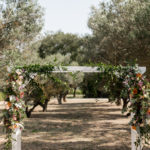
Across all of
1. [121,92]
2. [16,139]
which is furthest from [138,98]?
[16,139]

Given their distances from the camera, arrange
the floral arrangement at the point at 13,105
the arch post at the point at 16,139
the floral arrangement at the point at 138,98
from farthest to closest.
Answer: the arch post at the point at 16,139
the floral arrangement at the point at 13,105
the floral arrangement at the point at 138,98

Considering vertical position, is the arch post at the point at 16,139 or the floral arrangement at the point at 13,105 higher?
the floral arrangement at the point at 13,105

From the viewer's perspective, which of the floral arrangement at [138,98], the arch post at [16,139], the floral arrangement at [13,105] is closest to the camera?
the floral arrangement at [138,98]

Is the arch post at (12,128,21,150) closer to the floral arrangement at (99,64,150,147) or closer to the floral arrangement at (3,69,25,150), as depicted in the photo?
the floral arrangement at (3,69,25,150)

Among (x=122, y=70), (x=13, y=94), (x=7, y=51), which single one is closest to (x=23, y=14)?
(x=7, y=51)

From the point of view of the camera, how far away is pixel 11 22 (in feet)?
31.7

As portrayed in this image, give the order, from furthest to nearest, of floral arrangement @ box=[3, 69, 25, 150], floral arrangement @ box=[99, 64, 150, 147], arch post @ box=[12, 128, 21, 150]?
arch post @ box=[12, 128, 21, 150]
floral arrangement @ box=[3, 69, 25, 150]
floral arrangement @ box=[99, 64, 150, 147]

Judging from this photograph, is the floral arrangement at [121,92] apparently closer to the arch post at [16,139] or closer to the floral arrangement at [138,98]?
the floral arrangement at [138,98]

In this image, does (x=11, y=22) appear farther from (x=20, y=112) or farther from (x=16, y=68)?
(x=20, y=112)

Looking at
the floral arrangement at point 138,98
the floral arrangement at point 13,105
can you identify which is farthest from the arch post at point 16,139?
the floral arrangement at point 138,98

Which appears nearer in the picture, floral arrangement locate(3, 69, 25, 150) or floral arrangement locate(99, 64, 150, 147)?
floral arrangement locate(99, 64, 150, 147)

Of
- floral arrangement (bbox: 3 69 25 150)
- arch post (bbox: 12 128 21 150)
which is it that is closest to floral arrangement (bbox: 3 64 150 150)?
floral arrangement (bbox: 3 69 25 150)

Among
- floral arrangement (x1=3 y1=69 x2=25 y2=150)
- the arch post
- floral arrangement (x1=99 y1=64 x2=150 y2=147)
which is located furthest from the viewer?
the arch post

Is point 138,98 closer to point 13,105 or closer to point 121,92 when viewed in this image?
point 121,92
